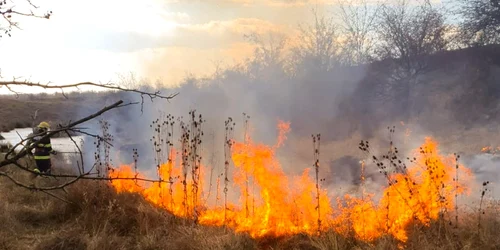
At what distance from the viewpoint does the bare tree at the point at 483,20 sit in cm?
1666

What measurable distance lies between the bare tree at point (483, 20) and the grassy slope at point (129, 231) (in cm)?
1450

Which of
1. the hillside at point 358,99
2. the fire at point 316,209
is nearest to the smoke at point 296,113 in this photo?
the hillside at point 358,99

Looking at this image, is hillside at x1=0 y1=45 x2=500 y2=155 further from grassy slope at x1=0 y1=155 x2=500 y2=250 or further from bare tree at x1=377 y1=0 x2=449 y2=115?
grassy slope at x1=0 y1=155 x2=500 y2=250

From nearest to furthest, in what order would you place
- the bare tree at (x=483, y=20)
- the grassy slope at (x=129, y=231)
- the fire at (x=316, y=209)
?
1. the grassy slope at (x=129, y=231)
2. the fire at (x=316, y=209)
3. the bare tree at (x=483, y=20)

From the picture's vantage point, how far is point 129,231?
5977 mm

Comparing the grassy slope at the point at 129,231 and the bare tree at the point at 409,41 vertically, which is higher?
the bare tree at the point at 409,41

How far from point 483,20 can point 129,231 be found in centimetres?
1723

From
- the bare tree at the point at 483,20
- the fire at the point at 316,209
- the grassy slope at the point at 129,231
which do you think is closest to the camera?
the grassy slope at the point at 129,231

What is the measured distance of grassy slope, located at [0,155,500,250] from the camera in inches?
194

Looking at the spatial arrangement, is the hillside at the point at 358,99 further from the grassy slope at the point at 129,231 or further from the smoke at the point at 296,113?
the grassy slope at the point at 129,231

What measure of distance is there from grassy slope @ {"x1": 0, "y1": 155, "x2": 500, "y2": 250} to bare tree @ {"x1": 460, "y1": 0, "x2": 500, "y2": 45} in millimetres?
14497

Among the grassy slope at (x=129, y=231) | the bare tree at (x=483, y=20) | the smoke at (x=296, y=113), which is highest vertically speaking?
the bare tree at (x=483, y=20)

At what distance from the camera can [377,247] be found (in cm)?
466

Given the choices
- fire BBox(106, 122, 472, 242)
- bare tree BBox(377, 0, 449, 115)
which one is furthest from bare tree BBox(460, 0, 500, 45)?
fire BBox(106, 122, 472, 242)
